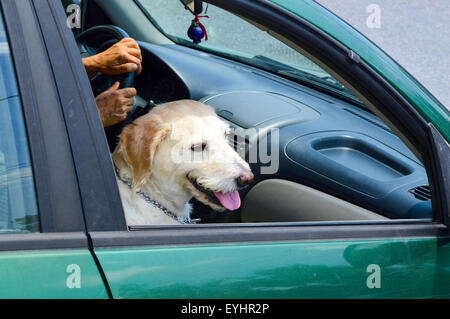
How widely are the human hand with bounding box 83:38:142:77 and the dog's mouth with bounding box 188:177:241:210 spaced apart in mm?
470

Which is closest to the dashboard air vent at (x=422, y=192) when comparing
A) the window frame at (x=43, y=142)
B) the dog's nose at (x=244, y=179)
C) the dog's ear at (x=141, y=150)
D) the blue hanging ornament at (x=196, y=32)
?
the dog's nose at (x=244, y=179)

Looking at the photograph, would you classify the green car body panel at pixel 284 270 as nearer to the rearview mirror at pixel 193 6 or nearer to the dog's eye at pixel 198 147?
the dog's eye at pixel 198 147

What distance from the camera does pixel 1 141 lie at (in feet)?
4.30

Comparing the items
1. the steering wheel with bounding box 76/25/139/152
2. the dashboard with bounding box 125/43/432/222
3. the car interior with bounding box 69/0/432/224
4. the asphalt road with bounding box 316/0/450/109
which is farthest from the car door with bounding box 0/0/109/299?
the asphalt road with bounding box 316/0/450/109

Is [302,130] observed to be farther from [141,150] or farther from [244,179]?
[141,150]

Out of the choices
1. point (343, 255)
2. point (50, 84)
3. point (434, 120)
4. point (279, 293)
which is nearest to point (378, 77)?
point (434, 120)

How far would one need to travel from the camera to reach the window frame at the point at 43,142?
128 cm

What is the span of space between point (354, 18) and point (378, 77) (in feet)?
19.8

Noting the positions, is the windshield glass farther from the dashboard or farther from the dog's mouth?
the dog's mouth

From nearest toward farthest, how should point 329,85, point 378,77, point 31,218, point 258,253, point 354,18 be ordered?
1. point 31,218
2. point 258,253
3. point 378,77
4. point 329,85
5. point 354,18

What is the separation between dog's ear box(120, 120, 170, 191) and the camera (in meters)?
2.09

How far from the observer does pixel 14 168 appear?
131cm

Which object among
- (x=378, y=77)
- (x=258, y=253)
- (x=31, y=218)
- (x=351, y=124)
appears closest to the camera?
(x=31, y=218)
